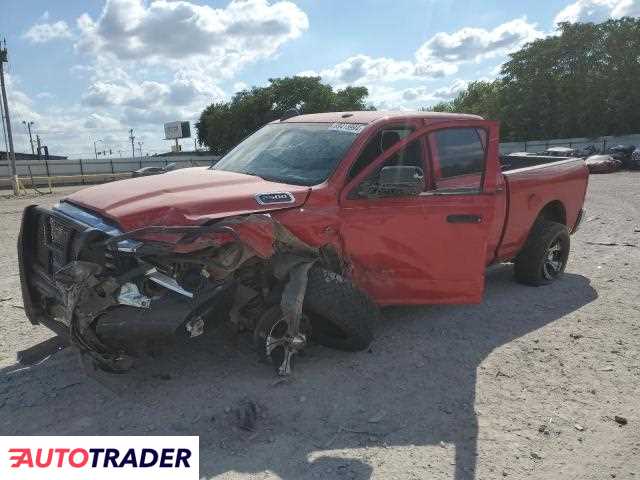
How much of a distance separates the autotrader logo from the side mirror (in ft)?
7.28

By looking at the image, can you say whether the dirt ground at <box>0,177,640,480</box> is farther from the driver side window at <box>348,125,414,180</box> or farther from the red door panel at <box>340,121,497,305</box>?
the driver side window at <box>348,125,414,180</box>

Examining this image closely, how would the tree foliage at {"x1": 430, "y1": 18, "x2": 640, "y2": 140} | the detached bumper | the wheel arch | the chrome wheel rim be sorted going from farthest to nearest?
the tree foliage at {"x1": 430, "y1": 18, "x2": 640, "y2": 140}, the wheel arch, the chrome wheel rim, the detached bumper

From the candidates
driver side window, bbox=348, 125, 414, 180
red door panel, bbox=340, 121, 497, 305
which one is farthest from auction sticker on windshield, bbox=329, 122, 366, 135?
red door panel, bbox=340, 121, 497, 305

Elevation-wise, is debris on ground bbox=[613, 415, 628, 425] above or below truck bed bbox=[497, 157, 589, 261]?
below

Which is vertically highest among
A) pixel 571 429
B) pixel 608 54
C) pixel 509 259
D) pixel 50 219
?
pixel 608 54

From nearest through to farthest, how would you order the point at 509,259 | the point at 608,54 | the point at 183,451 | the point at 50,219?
the point at 183,451 < the point at 50,219 < the point at 509,259 < the point at 608,54

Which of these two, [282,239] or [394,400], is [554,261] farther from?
[282,239]

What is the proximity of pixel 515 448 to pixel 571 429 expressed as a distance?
1.55ft

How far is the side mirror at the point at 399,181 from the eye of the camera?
165 inches

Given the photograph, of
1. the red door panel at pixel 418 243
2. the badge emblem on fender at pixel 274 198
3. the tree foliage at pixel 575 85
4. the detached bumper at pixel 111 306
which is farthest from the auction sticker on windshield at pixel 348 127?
the tree foliage at pixel 575 85

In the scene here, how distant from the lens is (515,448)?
131 inches

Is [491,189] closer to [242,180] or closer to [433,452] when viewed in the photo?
[242,180]

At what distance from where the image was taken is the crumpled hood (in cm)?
367

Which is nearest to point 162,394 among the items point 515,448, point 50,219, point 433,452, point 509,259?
point 50,219
